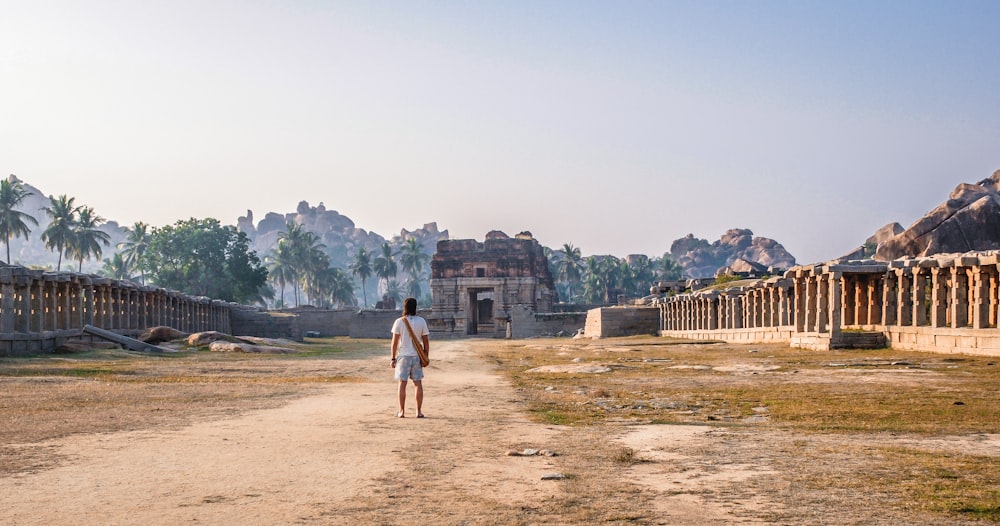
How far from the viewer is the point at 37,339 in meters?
28.5

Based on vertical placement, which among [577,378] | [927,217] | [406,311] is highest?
[927,217]

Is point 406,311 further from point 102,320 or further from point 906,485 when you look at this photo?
point 102,320

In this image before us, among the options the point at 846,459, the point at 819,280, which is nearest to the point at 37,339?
the point at 819,280

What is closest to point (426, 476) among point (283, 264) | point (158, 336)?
point (158, 336)

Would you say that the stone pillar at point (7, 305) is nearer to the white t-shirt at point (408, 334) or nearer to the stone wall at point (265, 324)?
the white t-shirt at point (408, 334)

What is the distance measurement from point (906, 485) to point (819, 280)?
22.9 metres

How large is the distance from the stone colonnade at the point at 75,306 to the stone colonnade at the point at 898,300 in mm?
23574

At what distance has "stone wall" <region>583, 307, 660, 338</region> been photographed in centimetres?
5572

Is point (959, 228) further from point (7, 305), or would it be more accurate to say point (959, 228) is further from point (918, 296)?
point (7, 305)

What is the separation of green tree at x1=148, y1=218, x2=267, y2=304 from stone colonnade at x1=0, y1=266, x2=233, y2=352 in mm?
42923

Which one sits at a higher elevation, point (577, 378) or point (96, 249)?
point (96, 249)

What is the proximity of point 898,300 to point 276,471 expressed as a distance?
2250 centimetres

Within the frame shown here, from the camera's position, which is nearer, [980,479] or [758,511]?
[758,511]

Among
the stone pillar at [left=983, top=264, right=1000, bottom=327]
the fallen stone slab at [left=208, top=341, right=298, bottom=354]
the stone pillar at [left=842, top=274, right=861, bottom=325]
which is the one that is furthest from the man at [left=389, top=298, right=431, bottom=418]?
the fallen stone slab at [left=208, top=341, right=298, bottom=354]
